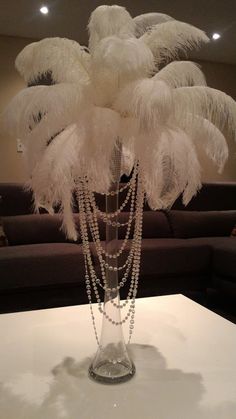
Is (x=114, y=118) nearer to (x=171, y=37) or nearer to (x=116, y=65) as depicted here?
(x=116, y=65)

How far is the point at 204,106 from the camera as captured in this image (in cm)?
70

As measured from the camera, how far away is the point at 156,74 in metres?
0.72

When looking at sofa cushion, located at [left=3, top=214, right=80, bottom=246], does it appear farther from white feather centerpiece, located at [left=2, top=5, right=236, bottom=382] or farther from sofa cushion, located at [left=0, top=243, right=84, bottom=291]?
white feather centerpiece, located at [left=2, top=5, right=236, bottom=382]

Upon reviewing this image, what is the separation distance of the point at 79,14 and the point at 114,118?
2.42m

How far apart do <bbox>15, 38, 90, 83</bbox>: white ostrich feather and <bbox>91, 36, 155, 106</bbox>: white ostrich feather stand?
0.05 metres

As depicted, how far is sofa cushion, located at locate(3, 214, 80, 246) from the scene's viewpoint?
2.36 meters

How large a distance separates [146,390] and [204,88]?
580 mm

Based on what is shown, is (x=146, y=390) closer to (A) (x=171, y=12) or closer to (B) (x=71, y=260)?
(B) (x=71, y=260)

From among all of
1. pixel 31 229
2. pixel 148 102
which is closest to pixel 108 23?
pixel 148 102

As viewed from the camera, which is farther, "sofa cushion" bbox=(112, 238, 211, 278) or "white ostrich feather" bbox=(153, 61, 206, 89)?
"sofa cushion" bbox=(112, 238, 211, 278)

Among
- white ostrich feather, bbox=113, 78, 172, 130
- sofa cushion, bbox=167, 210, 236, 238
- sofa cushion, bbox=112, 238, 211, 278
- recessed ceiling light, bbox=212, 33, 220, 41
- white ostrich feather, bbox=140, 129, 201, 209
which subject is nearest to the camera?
white ostrich feather, bbox=113, 78, 172, 130

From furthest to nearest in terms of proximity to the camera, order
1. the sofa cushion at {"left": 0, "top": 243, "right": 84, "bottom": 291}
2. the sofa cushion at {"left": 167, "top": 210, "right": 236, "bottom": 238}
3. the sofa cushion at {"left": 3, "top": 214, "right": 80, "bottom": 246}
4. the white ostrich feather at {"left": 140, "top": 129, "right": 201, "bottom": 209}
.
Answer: the sofa cushion at {"left": 167, "top": 210, "right": 236, "bottom": 238} → the sofa cushion at {"left": 3, "top": 214, "right": 80, "bottom": 246} → the sofa cushion at {"left": 0, "top": 243, "right": 84, "bottom": 291} → the white ostrich feather at {"left": 140, "top": 129, "right": 201, "bottom": 209}

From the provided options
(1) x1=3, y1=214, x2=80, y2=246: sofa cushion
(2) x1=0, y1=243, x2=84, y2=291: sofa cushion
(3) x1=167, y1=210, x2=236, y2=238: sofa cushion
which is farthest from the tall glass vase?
(3) x1=167, y1=210, x2=236, y2=238: sofa cushion

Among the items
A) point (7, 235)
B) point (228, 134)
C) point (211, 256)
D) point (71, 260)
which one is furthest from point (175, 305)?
point (7, 235)
